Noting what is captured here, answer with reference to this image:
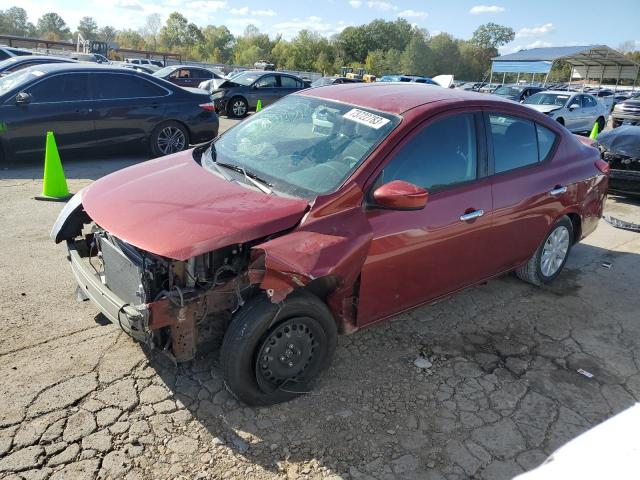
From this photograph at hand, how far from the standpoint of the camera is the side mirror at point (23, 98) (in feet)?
24.2

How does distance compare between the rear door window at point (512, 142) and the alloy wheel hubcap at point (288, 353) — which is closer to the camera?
the alloy wheel hubcap at point (288, 353)

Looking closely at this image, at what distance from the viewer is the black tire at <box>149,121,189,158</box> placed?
28.4ft

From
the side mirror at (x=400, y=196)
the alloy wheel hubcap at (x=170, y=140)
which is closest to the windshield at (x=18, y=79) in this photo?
the alloy wheel hubcap at (x=170, y=140)

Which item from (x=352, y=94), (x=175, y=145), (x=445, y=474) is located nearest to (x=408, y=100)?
(x=352, y=94)

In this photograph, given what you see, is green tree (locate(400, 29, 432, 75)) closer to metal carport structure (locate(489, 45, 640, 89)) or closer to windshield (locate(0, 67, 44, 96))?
metal carport structure (locate(489, 45, 640, 89))

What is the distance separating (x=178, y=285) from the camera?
104 inches

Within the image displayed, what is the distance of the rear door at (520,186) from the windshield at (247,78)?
13245mm

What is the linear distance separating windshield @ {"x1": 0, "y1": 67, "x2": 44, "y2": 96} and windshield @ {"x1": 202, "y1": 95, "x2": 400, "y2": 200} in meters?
5.54

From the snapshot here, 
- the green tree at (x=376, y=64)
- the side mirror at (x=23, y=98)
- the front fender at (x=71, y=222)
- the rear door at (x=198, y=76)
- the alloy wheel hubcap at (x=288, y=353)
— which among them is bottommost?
the alloy wheel hubcap at (x=288, y=353)

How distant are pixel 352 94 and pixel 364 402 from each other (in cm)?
218

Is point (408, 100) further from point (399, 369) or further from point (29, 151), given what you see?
point (29, 151)

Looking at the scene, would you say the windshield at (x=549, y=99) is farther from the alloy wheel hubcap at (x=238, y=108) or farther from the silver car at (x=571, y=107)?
the alloy wheel hubcap at (x=238, y=108)

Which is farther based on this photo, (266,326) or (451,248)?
(451,248)

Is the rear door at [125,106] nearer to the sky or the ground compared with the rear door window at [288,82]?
nearer to the ground
